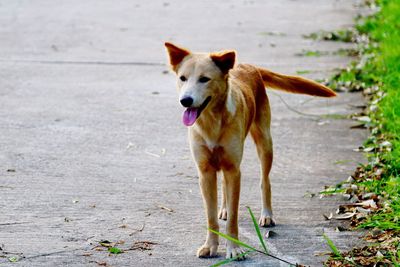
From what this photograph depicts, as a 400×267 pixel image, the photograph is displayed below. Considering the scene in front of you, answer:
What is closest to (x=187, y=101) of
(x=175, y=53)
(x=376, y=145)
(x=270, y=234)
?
(x=175, y=53)

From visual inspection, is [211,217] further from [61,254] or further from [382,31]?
[382,31]

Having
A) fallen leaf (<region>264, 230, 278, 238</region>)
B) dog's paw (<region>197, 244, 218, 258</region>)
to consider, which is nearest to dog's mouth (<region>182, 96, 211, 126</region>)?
dog's paw (<region>197, 244, 218, 258</region>)

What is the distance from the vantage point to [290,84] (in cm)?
669

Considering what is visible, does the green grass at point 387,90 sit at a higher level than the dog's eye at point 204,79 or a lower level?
lower

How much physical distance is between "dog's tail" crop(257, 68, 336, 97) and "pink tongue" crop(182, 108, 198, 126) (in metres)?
1.49

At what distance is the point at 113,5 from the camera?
1555 centimetres

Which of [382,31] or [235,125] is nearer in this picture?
[235,125]

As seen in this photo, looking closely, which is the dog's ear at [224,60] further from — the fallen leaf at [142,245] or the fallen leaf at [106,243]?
the fallen leaf at [106,243]

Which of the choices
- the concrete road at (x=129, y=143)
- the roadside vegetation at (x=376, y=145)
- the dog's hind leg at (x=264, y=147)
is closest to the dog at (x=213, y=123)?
the concrete road at (x=129, y=143)

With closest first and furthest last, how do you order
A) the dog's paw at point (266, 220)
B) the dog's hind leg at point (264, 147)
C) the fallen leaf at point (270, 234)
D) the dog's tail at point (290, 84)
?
1. the fallen leaf at point (270, 234)
2. the dog's paw at point (266, 220)
3. the dog's hind leg at point (264, 147)
4. the dog's tail at point (290, 84)

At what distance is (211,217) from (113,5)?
10.5 meters

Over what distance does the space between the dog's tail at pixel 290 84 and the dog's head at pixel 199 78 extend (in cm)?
121

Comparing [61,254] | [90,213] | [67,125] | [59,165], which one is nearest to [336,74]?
[67,125]

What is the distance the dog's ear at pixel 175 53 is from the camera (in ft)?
18.2
